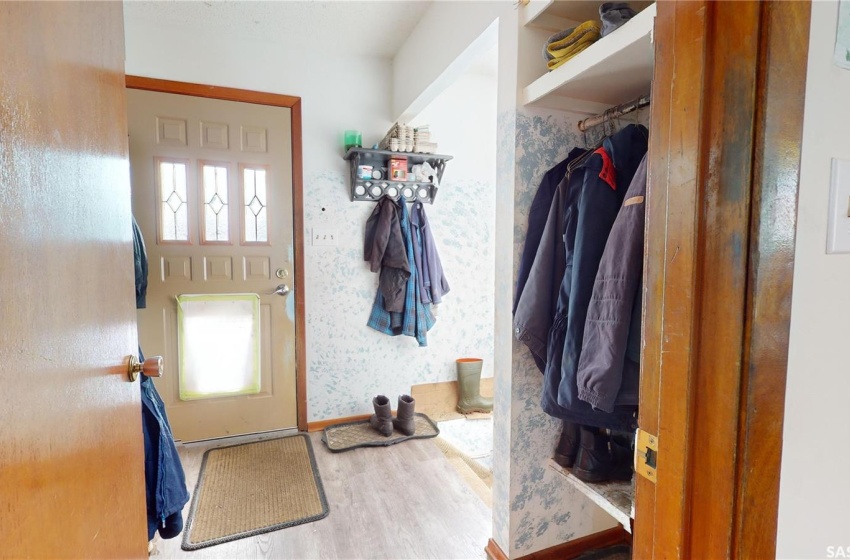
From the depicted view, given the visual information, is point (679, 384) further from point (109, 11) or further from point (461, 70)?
point (461, 70)

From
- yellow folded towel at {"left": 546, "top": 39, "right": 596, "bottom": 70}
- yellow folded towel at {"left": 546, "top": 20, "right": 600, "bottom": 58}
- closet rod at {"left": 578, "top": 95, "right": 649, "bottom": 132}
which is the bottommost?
closet rod at {"left": 578, "top": 95, "right": 649, "bottom": 132}

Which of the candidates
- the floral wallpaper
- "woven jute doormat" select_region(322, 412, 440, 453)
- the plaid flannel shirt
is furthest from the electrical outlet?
"woven jute doormat" select_region(322, 412, 440, 453)

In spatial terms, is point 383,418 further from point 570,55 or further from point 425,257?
point 570,55

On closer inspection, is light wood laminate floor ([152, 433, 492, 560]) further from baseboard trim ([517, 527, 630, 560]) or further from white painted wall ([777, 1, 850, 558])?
white painted wall ([777, 1, 850, 558])

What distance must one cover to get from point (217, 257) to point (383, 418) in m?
1.37

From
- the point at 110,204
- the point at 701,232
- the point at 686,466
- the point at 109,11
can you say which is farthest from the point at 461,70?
the point at 686,466

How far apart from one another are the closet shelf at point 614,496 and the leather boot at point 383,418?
1.40m

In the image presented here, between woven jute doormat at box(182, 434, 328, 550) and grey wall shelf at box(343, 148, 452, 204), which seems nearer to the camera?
woven jute doormat at box(182, 434, 328, 550)

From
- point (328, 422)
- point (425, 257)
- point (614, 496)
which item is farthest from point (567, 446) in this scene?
point (328, 422)

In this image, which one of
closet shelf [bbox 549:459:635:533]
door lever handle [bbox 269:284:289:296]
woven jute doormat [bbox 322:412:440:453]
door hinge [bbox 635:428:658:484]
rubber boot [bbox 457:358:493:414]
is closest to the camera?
door hinge [bbox 635:428:658:484]

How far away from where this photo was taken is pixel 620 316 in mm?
956

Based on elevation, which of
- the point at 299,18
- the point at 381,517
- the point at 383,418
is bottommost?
the point at 381,517

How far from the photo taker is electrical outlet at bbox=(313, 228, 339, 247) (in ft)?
8.27

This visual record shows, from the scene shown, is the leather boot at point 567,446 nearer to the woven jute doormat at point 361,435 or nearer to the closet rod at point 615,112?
the closet rod at point 615,112
